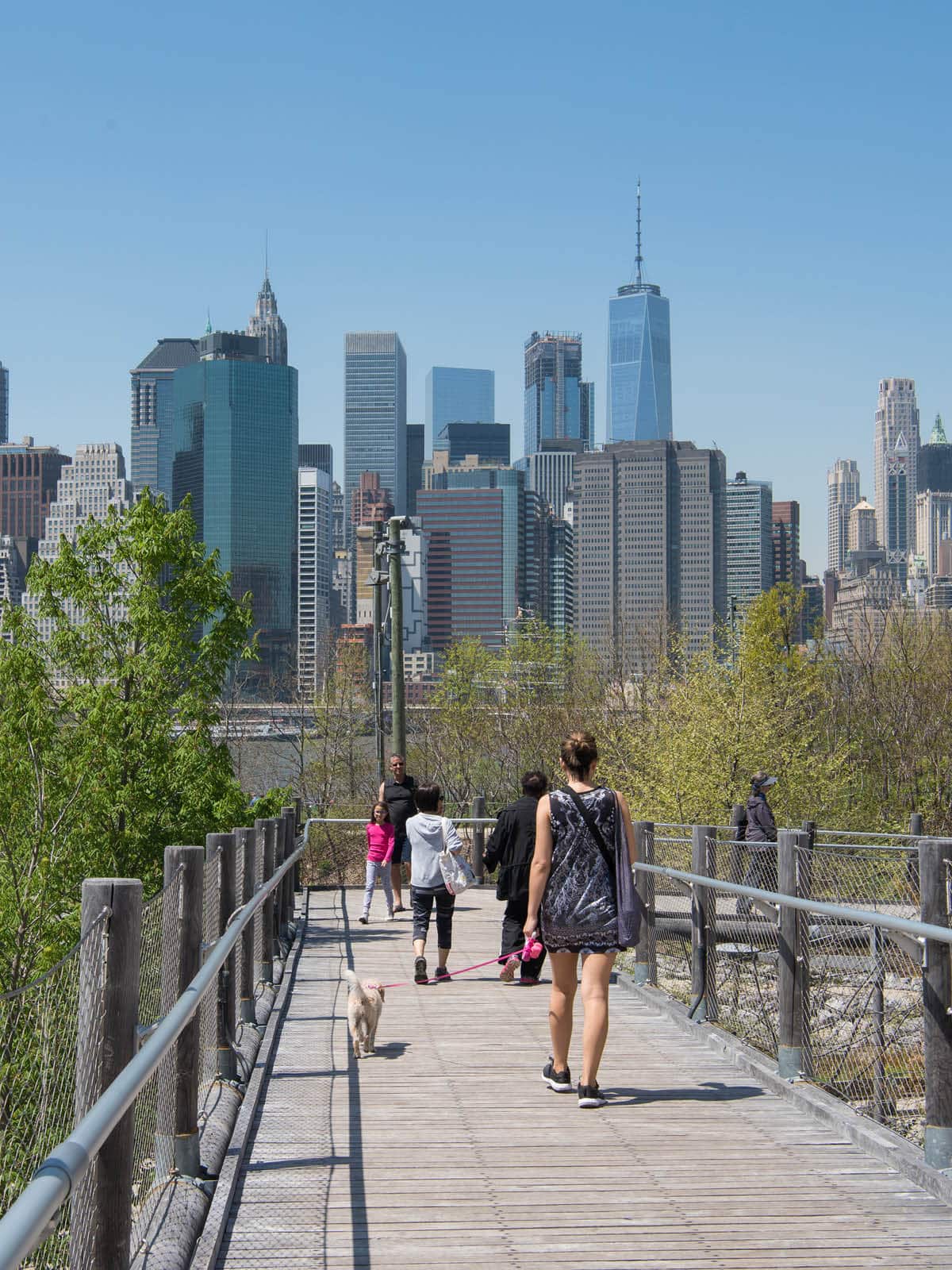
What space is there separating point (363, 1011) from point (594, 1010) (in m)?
2.11

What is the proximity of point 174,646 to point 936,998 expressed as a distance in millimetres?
17135

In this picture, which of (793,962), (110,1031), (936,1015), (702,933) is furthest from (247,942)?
(110,1031)

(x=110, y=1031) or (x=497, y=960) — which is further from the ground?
(x=110, y=1031)

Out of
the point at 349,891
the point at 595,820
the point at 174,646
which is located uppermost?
the point at 174,646

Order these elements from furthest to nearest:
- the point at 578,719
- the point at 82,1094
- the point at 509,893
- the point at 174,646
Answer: the point at 578,719, the point at 174,646, the point at 509,893, the point at 82,1094

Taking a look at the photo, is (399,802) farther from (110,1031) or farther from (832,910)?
(110,1031)

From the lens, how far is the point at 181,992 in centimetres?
618

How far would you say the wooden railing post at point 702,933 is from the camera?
1016 centimetres

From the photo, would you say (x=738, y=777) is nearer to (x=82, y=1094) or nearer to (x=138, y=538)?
(x=138, y=538)

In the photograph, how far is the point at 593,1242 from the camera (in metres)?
5.42

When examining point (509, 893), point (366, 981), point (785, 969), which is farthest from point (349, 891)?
point (785, 969)

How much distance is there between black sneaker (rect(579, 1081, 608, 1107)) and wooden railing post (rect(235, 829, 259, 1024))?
261 cm

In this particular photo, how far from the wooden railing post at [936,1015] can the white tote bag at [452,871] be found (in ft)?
21.5

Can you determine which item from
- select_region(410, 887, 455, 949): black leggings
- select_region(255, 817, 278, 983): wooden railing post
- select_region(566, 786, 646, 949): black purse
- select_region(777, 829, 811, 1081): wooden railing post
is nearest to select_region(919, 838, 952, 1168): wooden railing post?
select_region(777, 829, 811, 1081): wooden railing post
